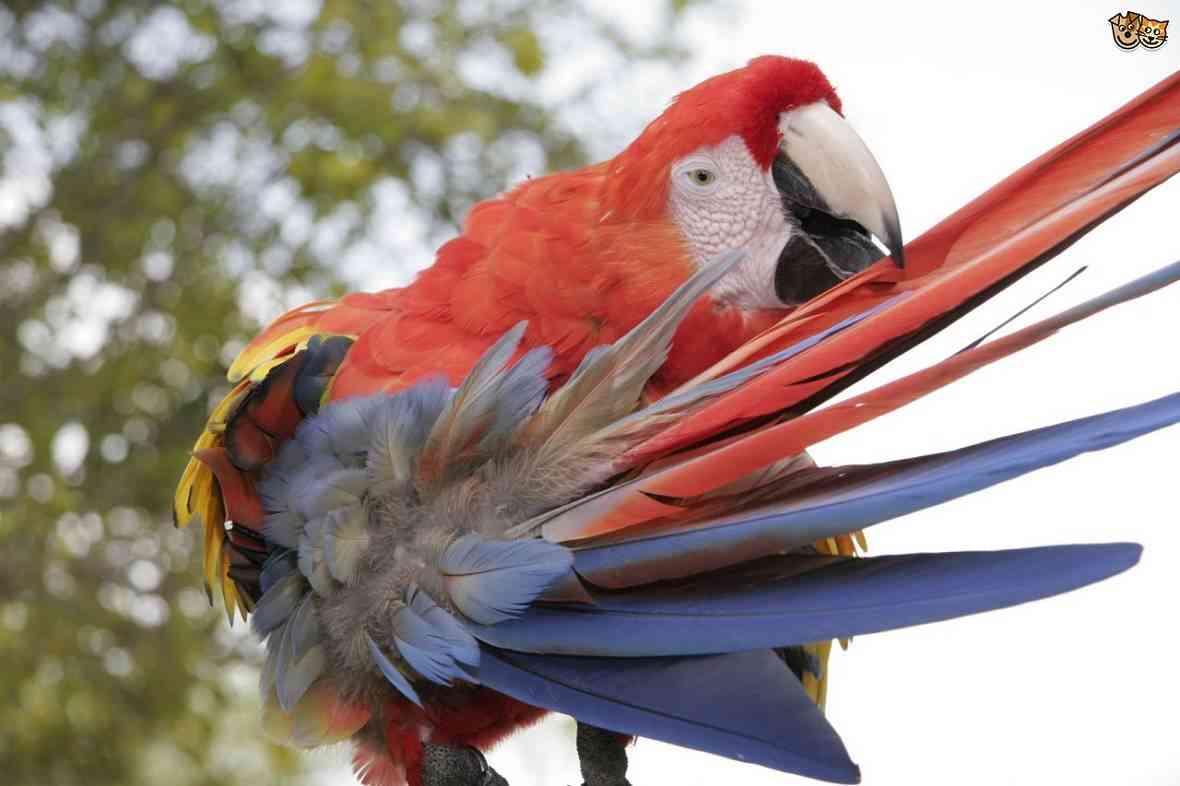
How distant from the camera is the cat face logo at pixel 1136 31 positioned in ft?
3.42

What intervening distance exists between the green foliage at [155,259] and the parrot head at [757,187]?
1.13m

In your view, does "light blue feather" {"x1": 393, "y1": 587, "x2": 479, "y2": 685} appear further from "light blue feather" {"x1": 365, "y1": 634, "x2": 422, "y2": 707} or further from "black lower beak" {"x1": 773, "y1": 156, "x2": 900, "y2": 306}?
"black lower beak" {"x1": 773, "y1": 156, "x2": 900, "y2": 306}

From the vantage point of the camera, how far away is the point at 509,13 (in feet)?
5.97

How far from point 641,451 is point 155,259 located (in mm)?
1554

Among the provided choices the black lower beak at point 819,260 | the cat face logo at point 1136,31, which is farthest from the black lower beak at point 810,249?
the cat face logo at point 1136,31

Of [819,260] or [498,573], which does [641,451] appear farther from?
[819,260]

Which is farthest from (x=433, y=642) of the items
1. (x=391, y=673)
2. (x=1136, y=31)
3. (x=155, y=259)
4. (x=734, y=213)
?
(x=155, y=259)

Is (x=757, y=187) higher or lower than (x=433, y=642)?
higher

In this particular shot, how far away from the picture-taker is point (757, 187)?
2.19 ft

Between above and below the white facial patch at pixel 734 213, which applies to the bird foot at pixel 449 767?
below

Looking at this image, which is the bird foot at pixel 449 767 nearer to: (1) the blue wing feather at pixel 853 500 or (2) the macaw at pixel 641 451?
(2) the macaw at pixel 641 451

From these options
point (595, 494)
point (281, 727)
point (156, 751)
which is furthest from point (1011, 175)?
point (156, 751)

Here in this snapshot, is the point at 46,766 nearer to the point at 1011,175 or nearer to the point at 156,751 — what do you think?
the point at 156,751

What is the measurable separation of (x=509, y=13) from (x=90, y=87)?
0.67m
